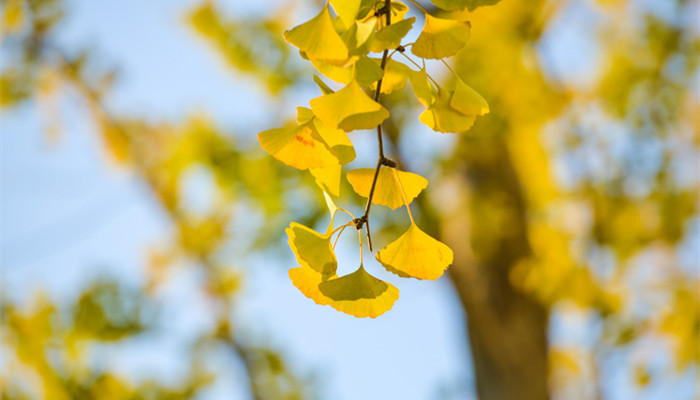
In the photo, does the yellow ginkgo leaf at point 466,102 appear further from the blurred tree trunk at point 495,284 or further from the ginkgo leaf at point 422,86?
the blurred tree trunk at point 495,284

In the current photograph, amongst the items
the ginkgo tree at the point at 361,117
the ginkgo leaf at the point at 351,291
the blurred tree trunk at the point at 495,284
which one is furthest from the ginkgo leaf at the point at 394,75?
the blurred tree trunk at the point at 495,284

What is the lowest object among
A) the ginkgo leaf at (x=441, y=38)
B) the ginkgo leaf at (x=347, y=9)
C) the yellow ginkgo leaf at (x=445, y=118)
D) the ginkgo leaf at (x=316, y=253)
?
the ginkgo leaf at (x=316, y=253)

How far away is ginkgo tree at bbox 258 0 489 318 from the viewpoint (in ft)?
0.90

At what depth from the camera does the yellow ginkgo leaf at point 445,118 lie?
314mm

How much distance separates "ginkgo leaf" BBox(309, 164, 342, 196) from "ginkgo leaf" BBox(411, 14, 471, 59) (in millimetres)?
88

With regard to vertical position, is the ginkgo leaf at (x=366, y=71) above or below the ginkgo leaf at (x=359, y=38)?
below

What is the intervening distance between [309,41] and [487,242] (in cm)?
202

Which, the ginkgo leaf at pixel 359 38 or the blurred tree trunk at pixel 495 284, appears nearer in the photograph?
the ginkgo leaf at pixel 359 38

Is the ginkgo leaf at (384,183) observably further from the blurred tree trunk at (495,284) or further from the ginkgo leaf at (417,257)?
the blurred tree trunk at (495,284)

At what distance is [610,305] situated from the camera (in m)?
2.07

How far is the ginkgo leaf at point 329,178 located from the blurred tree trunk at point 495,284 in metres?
1.82

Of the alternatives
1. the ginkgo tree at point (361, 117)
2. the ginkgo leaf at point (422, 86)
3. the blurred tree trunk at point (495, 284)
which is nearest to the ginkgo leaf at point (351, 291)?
the ginkgo tree at point (361, 117)

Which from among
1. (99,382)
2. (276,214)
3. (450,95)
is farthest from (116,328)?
(450,95)

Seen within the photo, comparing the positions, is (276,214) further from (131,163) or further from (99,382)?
(131,163)
